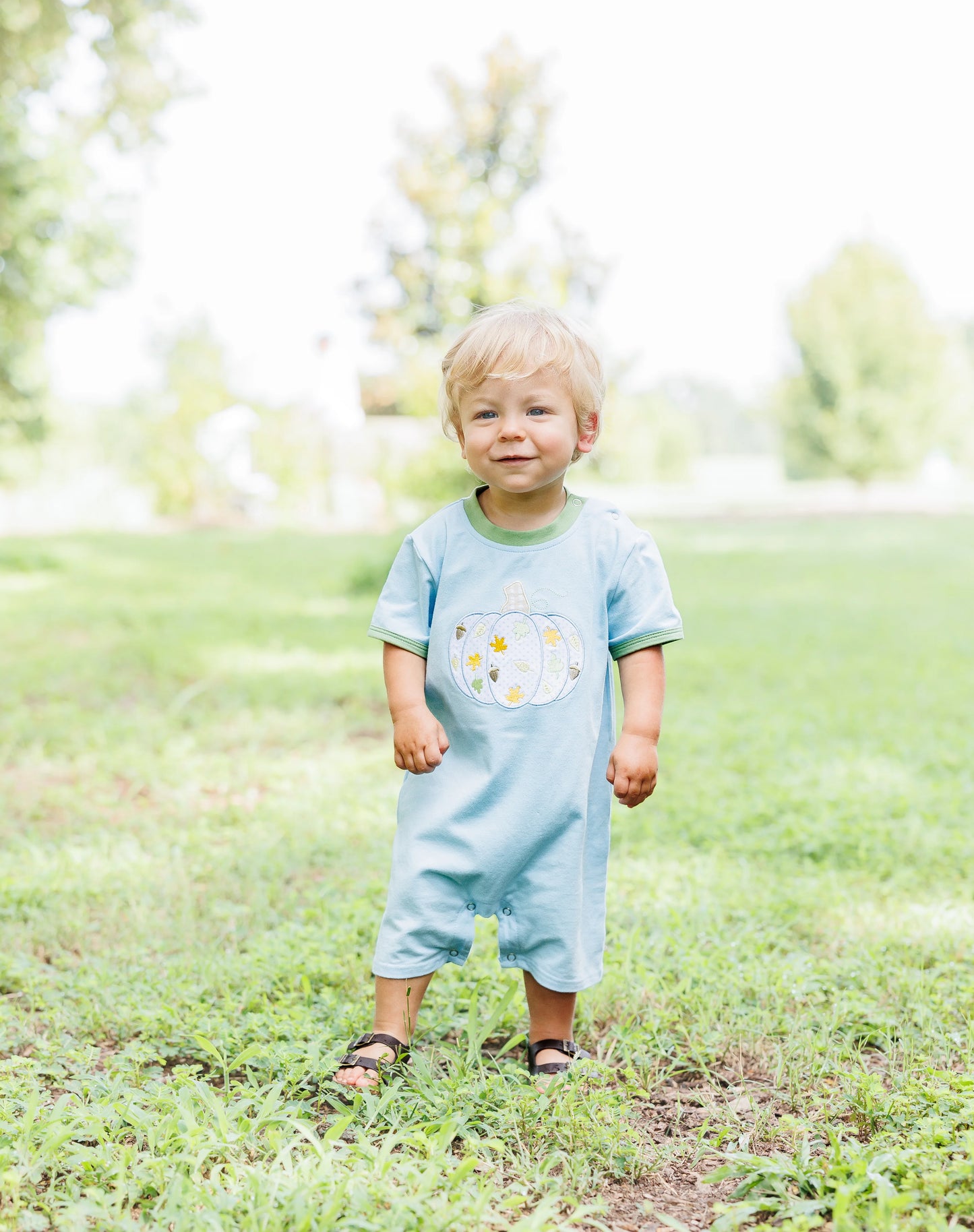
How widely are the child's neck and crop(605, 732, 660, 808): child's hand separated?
0.47 metres

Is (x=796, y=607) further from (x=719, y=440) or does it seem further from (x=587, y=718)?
(x=719, y=440)

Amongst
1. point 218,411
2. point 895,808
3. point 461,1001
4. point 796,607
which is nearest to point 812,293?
point 218,411

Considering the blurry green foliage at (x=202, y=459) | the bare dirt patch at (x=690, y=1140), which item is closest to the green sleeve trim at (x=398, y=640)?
the bare dirt patch at (x=690, y=1140)

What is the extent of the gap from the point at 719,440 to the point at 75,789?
313 feet

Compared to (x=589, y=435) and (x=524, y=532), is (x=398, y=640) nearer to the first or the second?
(x=524, y=532)

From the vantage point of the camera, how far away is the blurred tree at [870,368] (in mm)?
25000

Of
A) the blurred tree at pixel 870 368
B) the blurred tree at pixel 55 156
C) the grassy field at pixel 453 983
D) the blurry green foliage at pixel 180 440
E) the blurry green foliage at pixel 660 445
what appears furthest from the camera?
the blurry green foliage at pixel 660 445

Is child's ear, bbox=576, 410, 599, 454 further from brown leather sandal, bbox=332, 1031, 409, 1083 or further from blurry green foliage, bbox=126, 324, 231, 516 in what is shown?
blurry green foliage, bbox=126, 324, 231, 516

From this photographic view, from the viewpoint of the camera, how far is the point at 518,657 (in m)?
2.27

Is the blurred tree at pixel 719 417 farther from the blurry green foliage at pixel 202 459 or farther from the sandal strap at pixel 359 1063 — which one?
the sandal strap at pixel 359 1063

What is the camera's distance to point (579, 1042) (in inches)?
99.1

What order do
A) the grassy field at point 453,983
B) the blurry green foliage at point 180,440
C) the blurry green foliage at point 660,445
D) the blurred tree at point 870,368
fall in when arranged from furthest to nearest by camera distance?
the blurry green foliage at point 660,445 → the blurred tree at point 870,368 → the blurry green foliage at point 180,440 → the grassy field at point 453,983

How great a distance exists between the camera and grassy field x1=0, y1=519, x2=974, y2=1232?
6.09ft

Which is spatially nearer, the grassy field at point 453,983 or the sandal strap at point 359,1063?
the grassy field at point 453,983
